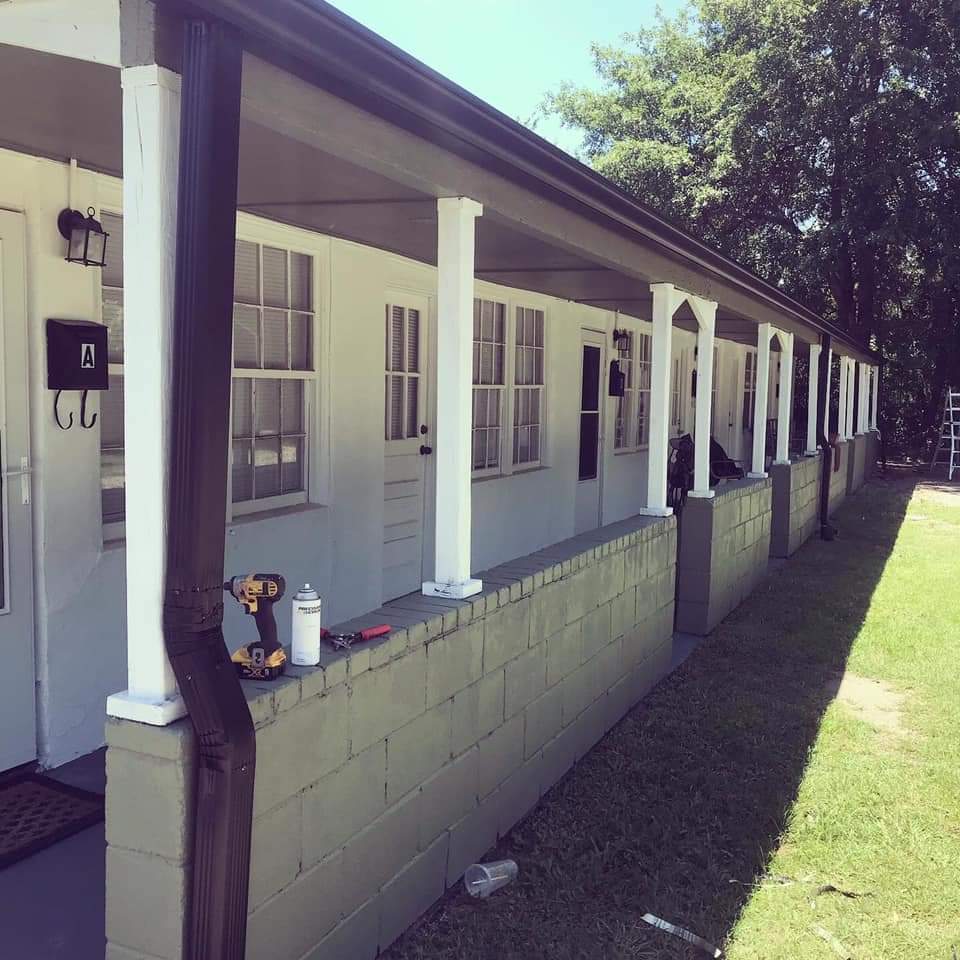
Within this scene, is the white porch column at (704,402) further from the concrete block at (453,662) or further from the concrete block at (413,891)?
the concrete block at (413,891)

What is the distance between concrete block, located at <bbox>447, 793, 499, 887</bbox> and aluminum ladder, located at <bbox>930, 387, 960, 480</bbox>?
725 inches

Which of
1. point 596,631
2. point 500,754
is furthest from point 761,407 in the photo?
point 500,754

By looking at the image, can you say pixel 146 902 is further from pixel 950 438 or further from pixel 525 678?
pixel 950 438

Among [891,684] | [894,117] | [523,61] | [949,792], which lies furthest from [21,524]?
[523,61]

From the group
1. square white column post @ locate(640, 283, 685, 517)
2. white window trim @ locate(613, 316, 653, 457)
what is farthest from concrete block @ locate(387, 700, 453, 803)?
white window trim @ locate(613, 316, 653, 457)

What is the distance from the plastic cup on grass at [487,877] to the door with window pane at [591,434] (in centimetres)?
582

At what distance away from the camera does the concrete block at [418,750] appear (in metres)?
3.01

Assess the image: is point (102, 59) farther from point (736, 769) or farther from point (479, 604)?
point (736, 769)

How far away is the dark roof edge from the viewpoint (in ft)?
7.35

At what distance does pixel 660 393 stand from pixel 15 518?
3728 mm

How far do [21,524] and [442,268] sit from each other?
187cm

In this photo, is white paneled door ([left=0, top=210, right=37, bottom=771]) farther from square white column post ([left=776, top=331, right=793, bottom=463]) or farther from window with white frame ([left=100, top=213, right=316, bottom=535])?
square white column post ([left=776, top=331, right=793, bottom=463])

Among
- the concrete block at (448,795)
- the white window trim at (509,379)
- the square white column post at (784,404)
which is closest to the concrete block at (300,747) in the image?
the concrete block at (448,795)

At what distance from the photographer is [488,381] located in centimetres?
744
